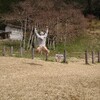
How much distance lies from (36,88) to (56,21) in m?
47.4

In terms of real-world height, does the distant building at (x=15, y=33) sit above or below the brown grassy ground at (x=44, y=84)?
above

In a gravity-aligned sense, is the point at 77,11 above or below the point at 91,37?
above

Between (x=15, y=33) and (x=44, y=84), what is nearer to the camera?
(x=44, y=84)

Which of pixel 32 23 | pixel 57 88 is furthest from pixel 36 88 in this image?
pixel 32 23

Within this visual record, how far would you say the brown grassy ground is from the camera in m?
17.0

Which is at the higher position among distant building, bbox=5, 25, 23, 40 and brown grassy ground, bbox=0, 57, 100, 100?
distant building, bbox=5, 25, 23, 40

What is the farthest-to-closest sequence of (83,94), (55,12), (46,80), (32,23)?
(55,12) → (32,23) → (46,80) → (83,94)

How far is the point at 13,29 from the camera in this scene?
2763 inches

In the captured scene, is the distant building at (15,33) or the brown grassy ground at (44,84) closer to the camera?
the brown grassy ground at (44,84)

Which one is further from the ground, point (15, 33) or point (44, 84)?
point (15, 33)

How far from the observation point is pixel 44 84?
18.8m

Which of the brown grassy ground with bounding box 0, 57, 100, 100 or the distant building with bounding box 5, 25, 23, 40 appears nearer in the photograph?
the brown grassy ground with bounding box 0, 57, 100, 100

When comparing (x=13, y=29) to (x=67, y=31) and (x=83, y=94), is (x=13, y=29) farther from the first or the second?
(x=83, y=94)

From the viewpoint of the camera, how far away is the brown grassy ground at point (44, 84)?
17.0m
